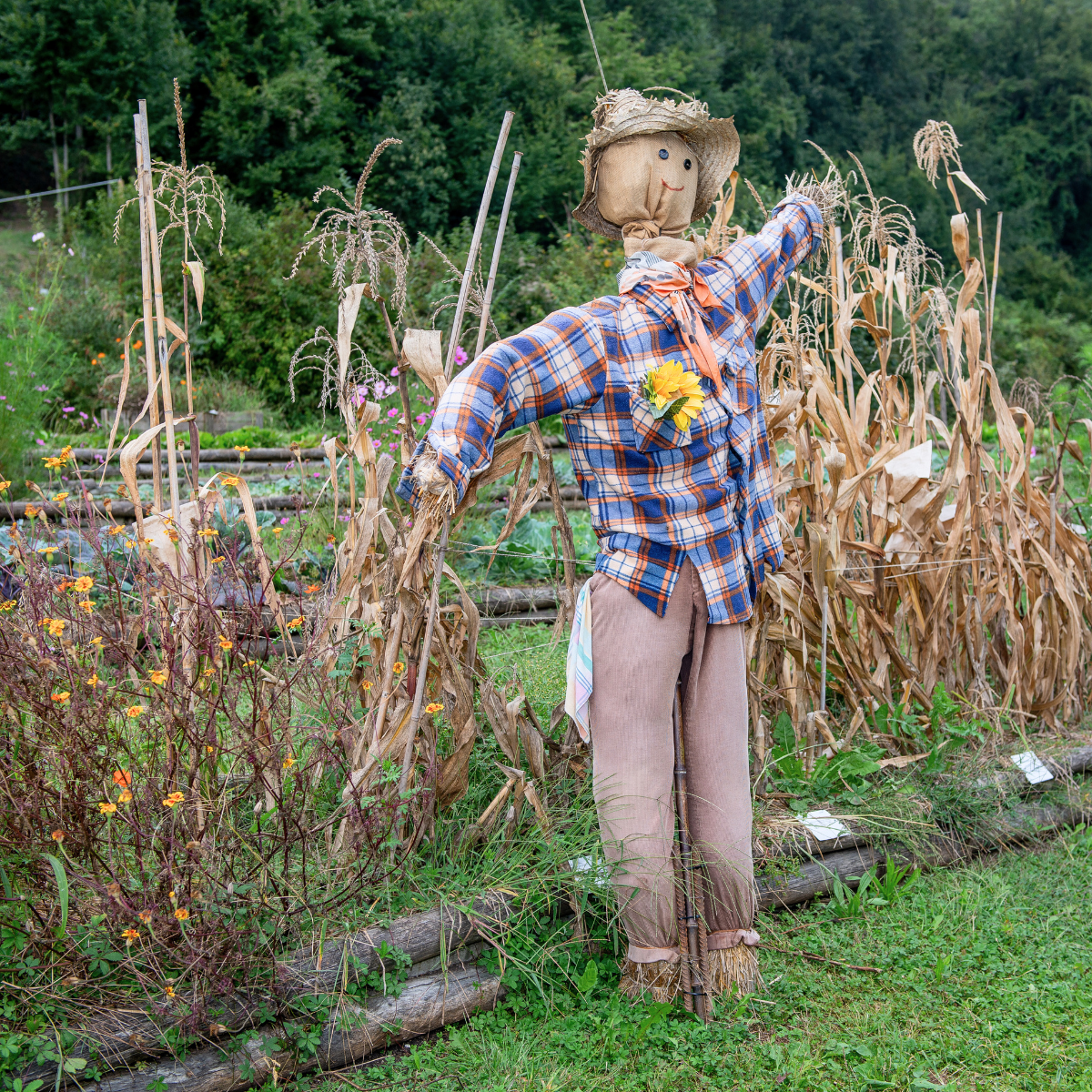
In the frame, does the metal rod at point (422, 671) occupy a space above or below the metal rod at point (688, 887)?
above

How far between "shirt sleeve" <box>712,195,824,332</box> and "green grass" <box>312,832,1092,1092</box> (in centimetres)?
149

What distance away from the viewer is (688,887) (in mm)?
2100

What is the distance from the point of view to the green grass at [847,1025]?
1.96 m

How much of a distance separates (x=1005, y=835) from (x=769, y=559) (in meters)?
1.30

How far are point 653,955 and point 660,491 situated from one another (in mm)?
972

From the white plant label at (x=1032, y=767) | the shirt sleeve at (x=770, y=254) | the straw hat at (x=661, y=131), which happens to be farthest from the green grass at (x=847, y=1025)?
the straw hat at (x=661, y=131)

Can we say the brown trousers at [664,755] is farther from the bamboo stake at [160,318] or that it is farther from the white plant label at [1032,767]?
the white plant label at [1032,767]

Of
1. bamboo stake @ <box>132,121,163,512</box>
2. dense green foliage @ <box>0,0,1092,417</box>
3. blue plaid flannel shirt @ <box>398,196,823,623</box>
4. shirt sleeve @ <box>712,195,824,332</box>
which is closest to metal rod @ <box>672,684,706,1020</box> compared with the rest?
blue plaid flannel shirt @ <box>398,196,823,623</box>

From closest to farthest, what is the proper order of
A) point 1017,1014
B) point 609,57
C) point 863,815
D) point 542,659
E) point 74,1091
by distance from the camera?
point 74,1091 < point 1017,1014 < point 863,815 < point 542,659 < point 609,57

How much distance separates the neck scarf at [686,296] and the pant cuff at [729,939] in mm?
1164

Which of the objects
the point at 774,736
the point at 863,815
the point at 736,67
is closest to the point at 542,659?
the point at 774,736

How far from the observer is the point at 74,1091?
1.73 meters

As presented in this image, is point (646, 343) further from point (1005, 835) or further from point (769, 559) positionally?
point (1005, 835)

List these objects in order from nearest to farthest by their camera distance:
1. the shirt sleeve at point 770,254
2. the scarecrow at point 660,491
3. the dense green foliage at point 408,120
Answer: the scarecrow at point 660,491 < the shirt sleeve at point 770,254 < the dense green foliage at point 408,120
